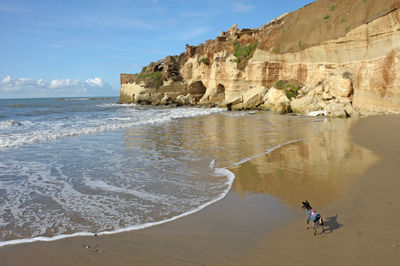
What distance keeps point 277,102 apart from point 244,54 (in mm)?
11454

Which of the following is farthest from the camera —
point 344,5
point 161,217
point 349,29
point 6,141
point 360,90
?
point 344,5

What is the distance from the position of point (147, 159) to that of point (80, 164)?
1.74 m

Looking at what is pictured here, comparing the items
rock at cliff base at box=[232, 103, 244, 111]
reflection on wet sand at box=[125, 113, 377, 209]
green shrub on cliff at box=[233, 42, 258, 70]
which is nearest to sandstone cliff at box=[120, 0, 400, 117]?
green shrub on cliff at box=[233, 42, 258, 70]

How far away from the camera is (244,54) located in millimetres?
32000

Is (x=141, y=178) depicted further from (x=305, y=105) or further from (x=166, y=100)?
(x=166, y=100)

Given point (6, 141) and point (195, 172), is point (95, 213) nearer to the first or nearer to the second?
point (195, 172)

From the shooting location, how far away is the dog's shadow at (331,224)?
3.41 meters

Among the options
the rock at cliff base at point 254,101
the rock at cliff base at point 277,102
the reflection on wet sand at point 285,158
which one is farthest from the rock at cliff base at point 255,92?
the reflection on wet sand at point 285,158

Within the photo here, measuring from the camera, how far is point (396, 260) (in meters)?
2.70

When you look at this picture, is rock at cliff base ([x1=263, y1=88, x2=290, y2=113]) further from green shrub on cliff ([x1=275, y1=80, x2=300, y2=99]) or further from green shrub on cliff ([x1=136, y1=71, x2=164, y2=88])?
green shrub on cliff ([x1=136, y1=71, x2=164, y2=88])

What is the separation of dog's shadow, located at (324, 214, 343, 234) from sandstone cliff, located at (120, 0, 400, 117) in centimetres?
1232

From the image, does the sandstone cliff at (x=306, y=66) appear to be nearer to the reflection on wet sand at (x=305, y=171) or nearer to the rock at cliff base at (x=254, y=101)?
the rock at cliff base at (x=254, y=101)

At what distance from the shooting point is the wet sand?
295cm

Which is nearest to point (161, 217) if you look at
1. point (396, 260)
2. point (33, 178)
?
point (396, 260)
